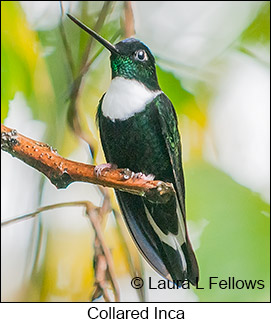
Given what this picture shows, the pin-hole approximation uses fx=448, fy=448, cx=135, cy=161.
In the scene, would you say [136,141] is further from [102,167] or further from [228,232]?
[228,232]

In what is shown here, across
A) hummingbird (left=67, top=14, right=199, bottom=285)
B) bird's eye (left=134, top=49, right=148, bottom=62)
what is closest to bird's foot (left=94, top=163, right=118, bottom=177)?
hummingbird (left=67, top=14, right=199, bottom=285)

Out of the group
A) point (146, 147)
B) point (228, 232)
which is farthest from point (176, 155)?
point (228, 232)

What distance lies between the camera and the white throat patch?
882mm

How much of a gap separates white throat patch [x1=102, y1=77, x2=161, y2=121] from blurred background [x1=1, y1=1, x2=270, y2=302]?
0.04m

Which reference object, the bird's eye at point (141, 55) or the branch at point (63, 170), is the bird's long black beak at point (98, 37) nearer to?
the bird's eye at point (141, 55)

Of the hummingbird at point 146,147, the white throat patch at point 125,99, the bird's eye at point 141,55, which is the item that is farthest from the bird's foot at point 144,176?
the bird's eye at point 141,55

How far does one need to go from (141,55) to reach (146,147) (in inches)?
7.4

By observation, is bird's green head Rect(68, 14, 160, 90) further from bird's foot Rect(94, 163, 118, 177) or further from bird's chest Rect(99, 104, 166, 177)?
bird's foot Rect(94, 163, 118, 177)

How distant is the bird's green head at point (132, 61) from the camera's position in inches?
35.3

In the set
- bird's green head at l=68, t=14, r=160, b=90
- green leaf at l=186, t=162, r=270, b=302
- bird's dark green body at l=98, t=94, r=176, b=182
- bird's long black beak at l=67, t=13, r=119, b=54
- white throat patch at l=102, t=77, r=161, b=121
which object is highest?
bird's long black beak at l=67, t=13, r=119, b=54

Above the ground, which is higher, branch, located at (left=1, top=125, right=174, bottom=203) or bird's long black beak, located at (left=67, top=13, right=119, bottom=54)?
bird's long black beak, located at (left=67, top=13, right=119, bottom=54)

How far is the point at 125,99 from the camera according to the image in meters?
0.88
